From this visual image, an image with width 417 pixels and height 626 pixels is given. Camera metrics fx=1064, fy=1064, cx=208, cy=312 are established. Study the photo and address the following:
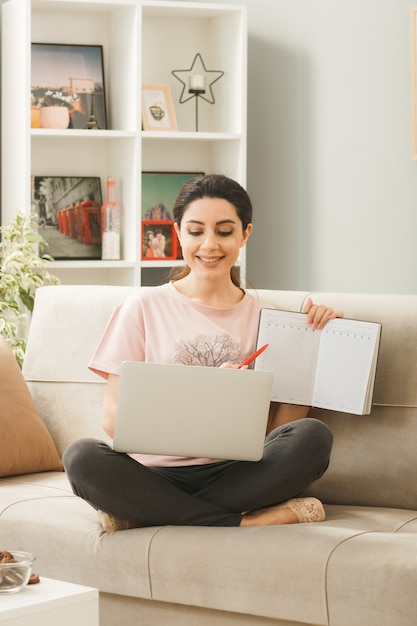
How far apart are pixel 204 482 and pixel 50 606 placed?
0.70 meters

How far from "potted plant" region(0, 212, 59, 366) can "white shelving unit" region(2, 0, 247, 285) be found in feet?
0.69

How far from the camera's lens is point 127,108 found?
4133 mm

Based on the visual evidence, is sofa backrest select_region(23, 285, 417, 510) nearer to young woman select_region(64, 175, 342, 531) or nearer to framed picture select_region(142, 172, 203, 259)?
young woman select_region(64, 175, 342, 531)

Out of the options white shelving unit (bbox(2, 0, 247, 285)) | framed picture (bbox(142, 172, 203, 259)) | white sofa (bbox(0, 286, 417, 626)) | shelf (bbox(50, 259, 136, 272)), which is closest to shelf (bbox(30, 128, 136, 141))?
white shelving unit (bbox(2, 0, 247, 285))

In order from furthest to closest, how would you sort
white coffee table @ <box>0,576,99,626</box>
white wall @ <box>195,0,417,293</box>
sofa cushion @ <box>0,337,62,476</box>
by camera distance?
1. white wall @ <box>195,0,417,293</box>
2. sofa cushion @ <box>0,337,62,476</box>
3. white coffee table @ <box>0,576,99,626</box>

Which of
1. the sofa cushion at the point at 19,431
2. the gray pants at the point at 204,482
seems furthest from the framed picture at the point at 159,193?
the gray pants at the point at 204,482

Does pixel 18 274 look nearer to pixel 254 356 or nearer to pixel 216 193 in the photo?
pixel 216 193

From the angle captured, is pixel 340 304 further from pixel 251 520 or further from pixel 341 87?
pixel 341 87

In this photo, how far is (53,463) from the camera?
2734 mm

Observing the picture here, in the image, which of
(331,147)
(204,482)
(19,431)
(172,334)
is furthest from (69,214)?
(204,482)

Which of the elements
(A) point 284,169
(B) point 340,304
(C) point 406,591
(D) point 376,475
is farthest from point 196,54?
(C) point 406,591

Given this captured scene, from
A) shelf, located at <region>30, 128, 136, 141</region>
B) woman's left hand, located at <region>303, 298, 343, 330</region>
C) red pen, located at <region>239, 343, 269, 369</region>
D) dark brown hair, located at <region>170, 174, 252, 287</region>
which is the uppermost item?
shelf, located at <region>30, 128, 136, 141</region>

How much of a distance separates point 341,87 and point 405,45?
0.32m

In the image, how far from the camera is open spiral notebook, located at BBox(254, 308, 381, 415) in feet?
8.00
